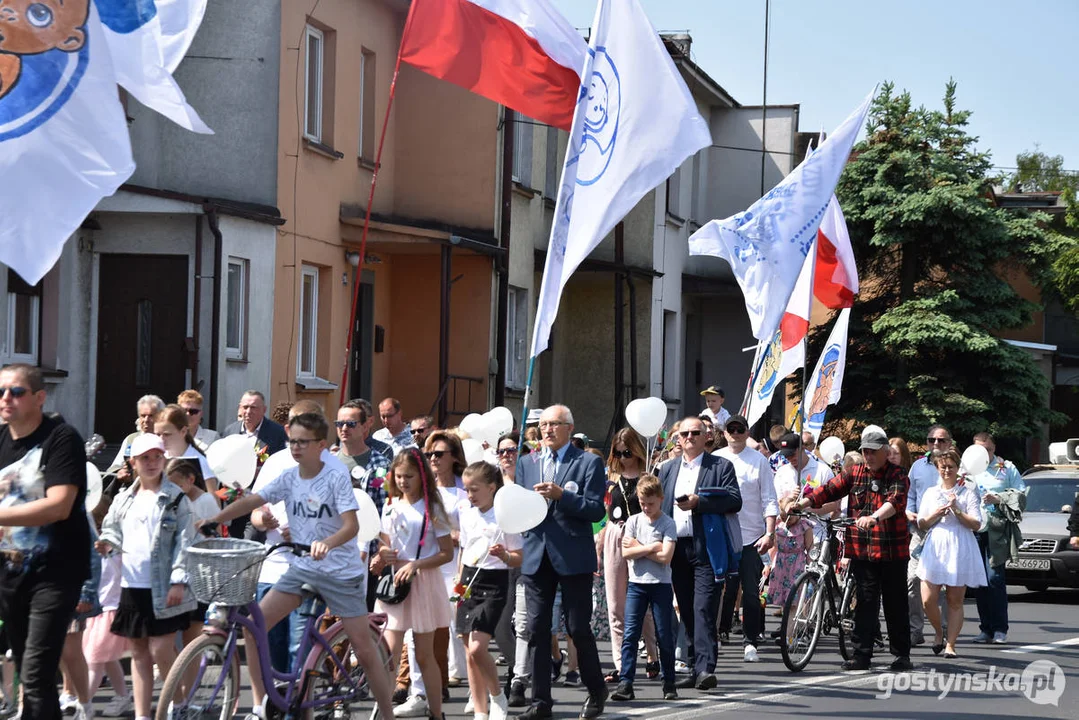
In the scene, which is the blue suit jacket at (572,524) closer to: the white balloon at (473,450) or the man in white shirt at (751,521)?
the white balloon at (473,450)

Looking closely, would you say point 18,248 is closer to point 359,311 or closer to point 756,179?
point 359,311

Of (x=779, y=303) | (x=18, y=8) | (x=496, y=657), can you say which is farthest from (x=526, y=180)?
(x=18, y=8)

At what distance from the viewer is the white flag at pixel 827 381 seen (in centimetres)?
1823

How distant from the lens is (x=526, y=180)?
25750 millimetres

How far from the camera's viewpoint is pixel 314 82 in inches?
813

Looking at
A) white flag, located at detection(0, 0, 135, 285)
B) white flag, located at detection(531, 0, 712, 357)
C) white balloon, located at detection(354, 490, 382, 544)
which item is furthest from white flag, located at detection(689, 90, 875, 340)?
white flag, located at detection(0, 0, 135, 285)

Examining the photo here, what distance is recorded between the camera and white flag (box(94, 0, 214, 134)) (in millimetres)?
8758

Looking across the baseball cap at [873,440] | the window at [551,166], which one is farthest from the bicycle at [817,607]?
the window at [551,166]

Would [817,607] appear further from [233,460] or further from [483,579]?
[233,460]

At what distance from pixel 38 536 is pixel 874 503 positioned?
7.51 metres

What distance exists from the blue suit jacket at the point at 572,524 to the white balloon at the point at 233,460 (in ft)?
7.25

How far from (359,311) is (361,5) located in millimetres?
4341

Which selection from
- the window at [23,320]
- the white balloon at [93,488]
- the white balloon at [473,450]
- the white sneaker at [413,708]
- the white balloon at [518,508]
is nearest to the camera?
the white balloon at [518,508]

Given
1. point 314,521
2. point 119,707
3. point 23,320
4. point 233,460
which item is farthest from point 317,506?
point 23,320
